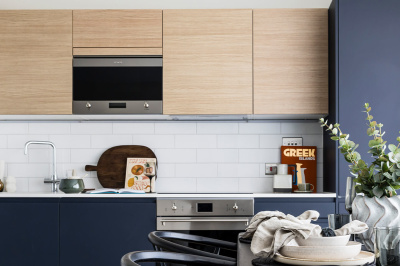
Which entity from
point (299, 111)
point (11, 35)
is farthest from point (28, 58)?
point (299, 111)

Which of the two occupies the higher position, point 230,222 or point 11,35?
point 11,35

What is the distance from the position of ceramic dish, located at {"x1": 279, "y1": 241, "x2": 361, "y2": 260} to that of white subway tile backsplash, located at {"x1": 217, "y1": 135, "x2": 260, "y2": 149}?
297 centimetres

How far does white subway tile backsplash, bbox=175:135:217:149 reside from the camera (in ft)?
14.4

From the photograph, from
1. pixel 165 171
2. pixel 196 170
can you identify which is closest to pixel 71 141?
pixel 165 171

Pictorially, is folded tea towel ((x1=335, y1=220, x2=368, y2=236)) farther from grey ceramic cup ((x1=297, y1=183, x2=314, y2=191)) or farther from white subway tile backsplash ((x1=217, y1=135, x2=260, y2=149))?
white subway tile backsplash ((x1=217, y1=135, x2=260, y2=149))

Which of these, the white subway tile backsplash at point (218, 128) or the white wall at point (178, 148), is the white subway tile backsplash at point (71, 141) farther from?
the white subway tile backsplash at point (218, 128)

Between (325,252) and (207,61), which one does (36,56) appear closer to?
(207,61)

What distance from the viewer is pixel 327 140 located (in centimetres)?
416

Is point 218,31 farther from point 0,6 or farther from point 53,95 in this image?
point 0,6

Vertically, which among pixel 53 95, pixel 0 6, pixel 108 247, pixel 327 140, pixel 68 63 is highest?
pixel 0 6

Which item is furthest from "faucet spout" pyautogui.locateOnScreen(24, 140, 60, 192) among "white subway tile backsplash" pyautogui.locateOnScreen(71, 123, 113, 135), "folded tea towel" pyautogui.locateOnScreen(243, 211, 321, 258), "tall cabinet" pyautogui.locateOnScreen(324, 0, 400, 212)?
"folded tea towel" pyautogui.locateOnScreen(243, 211, 321, 258)

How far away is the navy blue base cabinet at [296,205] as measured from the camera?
3.77 meters

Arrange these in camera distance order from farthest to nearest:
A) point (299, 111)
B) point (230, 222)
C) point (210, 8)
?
point (210, 8), point (299, 111), point (230, 222)

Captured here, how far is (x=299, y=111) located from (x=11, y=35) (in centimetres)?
229
